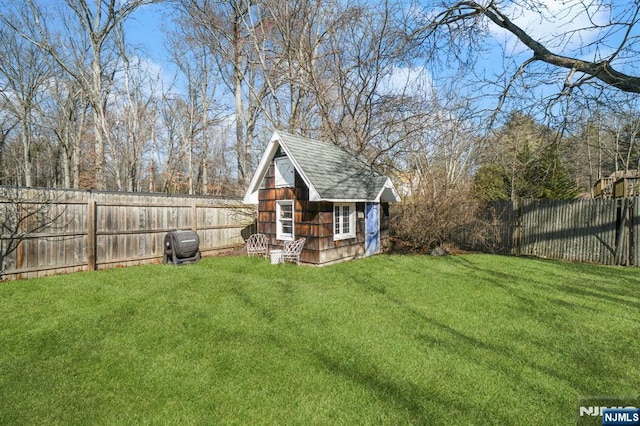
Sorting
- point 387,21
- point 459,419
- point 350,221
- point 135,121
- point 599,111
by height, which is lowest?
point 459,419

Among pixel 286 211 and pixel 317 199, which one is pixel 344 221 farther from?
pixel 317 199

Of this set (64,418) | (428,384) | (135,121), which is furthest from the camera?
(135,121)

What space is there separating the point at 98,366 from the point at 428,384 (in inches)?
145

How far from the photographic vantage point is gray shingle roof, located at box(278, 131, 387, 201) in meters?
9.46

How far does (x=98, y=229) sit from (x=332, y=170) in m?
7.11

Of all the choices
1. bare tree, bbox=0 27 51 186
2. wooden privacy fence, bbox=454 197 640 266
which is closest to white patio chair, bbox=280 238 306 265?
wooden privacy fence, bbox=454 197 640 266

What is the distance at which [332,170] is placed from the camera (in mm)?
10703

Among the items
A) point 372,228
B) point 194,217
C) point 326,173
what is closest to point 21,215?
point 194,217

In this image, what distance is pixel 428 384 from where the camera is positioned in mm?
3248

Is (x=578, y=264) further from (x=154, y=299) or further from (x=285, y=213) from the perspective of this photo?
(x=154, y=299)

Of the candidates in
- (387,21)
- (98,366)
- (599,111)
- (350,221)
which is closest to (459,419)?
(98,366)

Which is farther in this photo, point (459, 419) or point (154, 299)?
point (154, 299)

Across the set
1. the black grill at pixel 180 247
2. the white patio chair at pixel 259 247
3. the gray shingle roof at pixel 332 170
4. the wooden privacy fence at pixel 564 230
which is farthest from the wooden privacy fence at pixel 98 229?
the wooden privacy fence at pixel 564 230

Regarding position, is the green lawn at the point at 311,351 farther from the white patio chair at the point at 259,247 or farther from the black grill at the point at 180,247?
the white patio chair at the point at 259,247
